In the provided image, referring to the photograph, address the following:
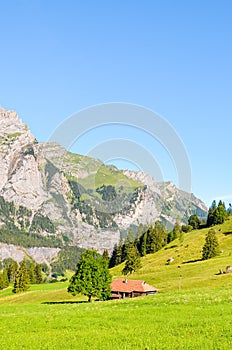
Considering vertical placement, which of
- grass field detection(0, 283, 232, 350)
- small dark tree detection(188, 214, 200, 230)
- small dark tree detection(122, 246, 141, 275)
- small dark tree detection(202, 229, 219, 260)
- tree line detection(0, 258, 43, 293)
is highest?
small dark tree detection(188, 214, 200, 230)

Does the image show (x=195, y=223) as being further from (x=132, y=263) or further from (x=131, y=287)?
(x=131, y=287)

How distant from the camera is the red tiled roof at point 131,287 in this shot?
7831cm

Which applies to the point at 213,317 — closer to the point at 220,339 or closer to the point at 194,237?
the point at 220,339

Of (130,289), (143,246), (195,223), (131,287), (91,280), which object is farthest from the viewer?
(195,223)

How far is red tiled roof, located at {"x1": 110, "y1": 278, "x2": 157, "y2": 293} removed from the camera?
7831 cm

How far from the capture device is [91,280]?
2689 inches

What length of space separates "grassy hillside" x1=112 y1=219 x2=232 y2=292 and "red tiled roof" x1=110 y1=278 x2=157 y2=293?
8.22ft

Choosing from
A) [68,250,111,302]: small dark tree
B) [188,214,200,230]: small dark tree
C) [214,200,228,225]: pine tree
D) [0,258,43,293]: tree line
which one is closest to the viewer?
[68,250,111,302]: small dark tree

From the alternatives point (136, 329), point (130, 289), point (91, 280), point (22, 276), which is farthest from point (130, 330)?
point (22, 276)

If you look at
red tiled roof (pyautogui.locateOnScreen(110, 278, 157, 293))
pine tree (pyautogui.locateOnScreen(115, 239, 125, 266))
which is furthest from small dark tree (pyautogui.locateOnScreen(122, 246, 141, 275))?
pine tree (pyautogui.locateOnScreen(115, 239, 125, 266))

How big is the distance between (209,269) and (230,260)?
885cm

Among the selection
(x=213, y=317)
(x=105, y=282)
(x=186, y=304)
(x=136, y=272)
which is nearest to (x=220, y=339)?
(x=213, y=317)

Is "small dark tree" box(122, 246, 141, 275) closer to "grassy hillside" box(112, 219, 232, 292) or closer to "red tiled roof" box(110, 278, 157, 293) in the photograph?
"grassy hillside" box(112, 219, 232, 292)

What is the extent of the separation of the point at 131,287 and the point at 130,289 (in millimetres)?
811
